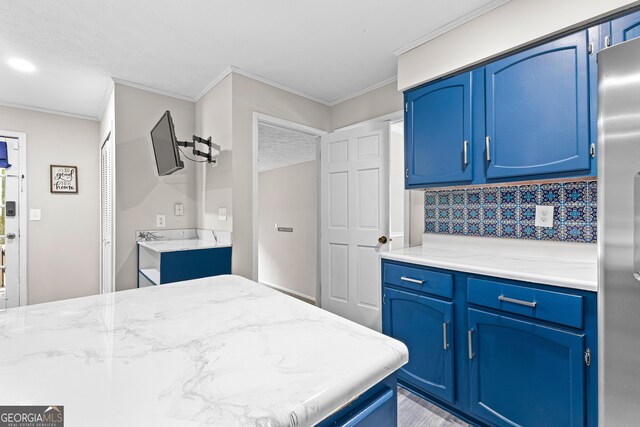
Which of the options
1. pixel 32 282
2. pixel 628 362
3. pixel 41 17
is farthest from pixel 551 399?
pixel 32 282

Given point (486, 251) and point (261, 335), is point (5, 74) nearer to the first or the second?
point (261, 335)

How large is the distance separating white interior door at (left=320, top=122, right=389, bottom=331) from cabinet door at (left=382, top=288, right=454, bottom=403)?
0.75 meters

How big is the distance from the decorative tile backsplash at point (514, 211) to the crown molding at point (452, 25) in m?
1.10

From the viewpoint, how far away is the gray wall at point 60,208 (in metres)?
3.46

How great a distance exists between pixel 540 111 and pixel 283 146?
3.34 m

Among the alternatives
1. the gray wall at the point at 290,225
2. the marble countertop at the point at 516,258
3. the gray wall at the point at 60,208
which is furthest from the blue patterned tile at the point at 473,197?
the gray wall at the point at 60,208

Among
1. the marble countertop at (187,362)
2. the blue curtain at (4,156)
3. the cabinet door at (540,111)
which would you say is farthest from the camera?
the blue curtain at (4,156)

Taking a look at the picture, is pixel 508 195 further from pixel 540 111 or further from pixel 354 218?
pixel 354 218

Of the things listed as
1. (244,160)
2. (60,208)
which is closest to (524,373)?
(244,160)

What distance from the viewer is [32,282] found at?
3449 mm

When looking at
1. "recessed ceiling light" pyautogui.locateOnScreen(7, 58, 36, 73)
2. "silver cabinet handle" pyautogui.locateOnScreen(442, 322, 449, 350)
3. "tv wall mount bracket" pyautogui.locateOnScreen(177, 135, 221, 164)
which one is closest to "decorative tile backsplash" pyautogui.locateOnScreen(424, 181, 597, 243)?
"silver cabinet handle" pyautogui.locateOnScreen(442, 322, 449, 350)

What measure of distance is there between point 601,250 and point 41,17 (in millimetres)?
3222

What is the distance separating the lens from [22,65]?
2520 millimetres

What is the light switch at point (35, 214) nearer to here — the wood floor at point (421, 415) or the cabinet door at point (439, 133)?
the cabinet door at point (439, 133)
